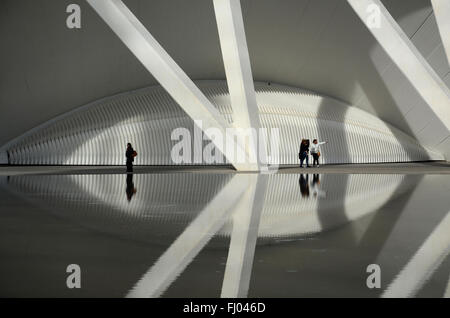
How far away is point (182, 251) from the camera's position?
4.48m

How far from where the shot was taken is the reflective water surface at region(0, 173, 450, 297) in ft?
11.1

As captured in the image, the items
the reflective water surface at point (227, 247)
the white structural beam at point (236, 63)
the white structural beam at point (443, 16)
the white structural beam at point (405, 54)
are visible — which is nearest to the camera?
the reflective water surface at point (227, 247)

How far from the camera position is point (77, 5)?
69.6ft

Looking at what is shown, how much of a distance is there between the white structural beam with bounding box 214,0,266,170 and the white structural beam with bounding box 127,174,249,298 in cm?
849

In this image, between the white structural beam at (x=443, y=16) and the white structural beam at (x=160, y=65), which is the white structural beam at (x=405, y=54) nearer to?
the white structural beam at (x=443, y=16)

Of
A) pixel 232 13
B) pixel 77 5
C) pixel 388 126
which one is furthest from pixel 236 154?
pixel 388 126

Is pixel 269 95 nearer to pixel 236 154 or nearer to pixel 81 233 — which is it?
pixel 236 154

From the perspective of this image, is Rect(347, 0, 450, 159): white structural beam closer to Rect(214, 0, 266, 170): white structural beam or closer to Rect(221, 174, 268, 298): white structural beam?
Rect(214, 0, 266, 170): white structural beam

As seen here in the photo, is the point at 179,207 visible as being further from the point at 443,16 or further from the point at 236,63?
the point at 443,16

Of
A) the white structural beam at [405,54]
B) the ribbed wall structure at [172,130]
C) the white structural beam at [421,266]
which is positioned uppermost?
the ribbed wall structure at [172,130]

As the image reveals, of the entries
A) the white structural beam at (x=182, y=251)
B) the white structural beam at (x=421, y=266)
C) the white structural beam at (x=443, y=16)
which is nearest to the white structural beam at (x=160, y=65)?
A: the white structural beam at (x=443, y=16)

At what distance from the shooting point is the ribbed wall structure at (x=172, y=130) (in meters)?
25.4

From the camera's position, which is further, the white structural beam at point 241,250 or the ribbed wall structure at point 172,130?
the ribbed wall structure at point 172,130

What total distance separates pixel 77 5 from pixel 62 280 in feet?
63.4
